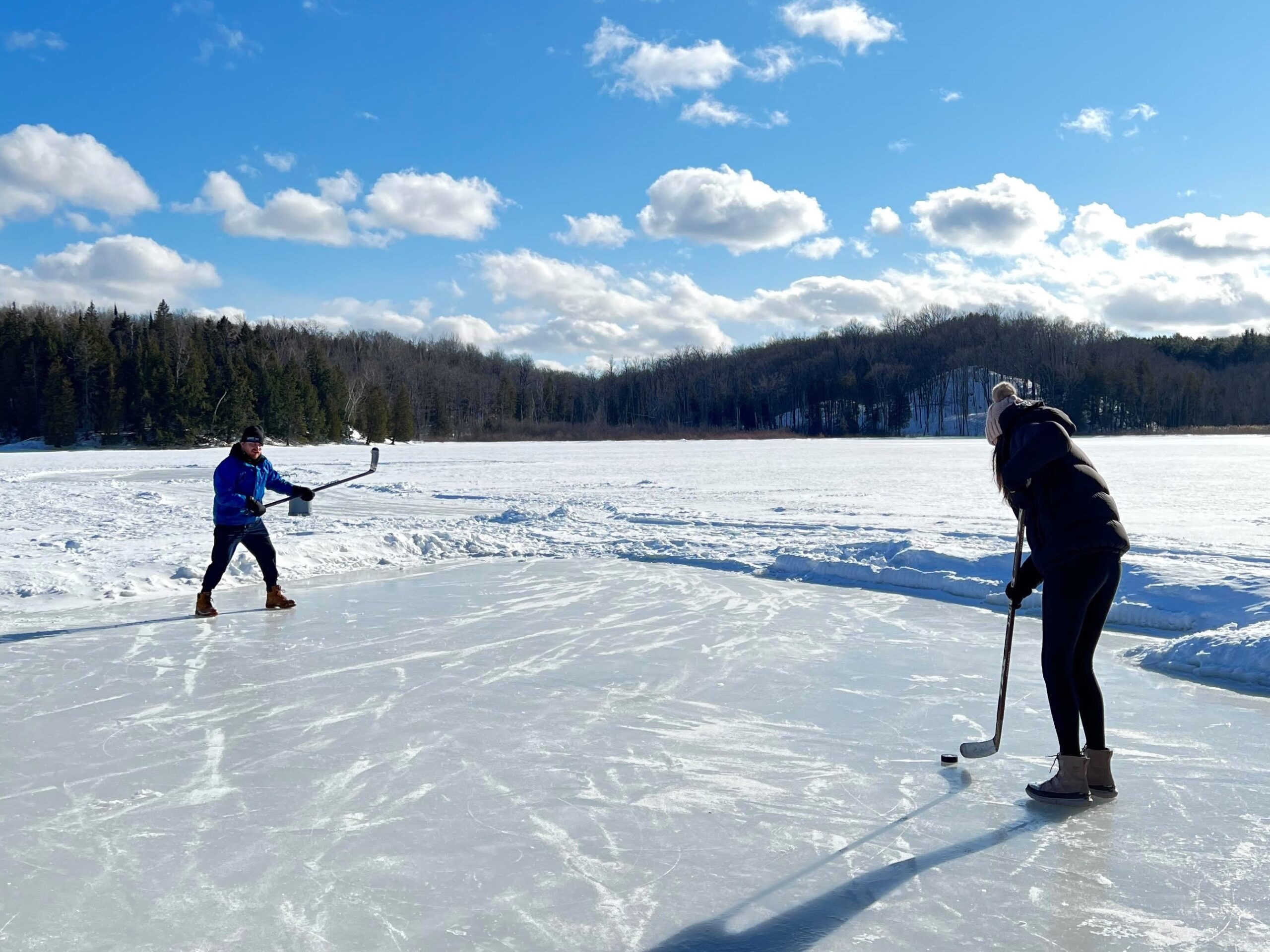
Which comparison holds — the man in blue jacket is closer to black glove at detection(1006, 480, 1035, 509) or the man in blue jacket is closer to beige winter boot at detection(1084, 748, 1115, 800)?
black glove at detection(1006, 480, 1035, 509)

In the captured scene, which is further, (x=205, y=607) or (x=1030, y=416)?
(x=205, y=607)

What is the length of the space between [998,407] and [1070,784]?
53.8 inches

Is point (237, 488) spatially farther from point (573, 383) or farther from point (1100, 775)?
point (573, 383)

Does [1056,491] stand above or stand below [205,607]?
above

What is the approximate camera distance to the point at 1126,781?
3.50 m

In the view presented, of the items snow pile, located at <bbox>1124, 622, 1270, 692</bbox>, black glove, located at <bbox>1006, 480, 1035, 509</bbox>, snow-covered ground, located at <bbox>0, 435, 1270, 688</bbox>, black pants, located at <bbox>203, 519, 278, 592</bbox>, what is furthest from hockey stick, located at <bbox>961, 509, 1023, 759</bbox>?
black pants, located at <bbox>203, 519, 278, 592</bbox>

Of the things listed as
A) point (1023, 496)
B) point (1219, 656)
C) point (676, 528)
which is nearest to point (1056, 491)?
point (1023, 496)

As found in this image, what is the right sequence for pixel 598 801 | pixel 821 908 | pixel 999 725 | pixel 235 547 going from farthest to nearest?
pixel 235 547, pixel 999 725, pixel 598 801, pixel 821 908

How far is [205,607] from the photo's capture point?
261 inches

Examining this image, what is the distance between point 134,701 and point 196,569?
3750 mm

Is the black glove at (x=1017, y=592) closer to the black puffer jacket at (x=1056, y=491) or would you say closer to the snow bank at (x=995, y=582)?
the black puffer jacket at (x=1056, y=491)

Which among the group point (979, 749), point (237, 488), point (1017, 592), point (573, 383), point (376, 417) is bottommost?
point (979, 749)

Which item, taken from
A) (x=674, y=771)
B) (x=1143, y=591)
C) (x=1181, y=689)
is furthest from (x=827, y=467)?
(x=674, y=771)

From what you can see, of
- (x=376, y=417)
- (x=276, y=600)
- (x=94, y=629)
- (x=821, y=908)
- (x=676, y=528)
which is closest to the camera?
(x=821, y=908)
